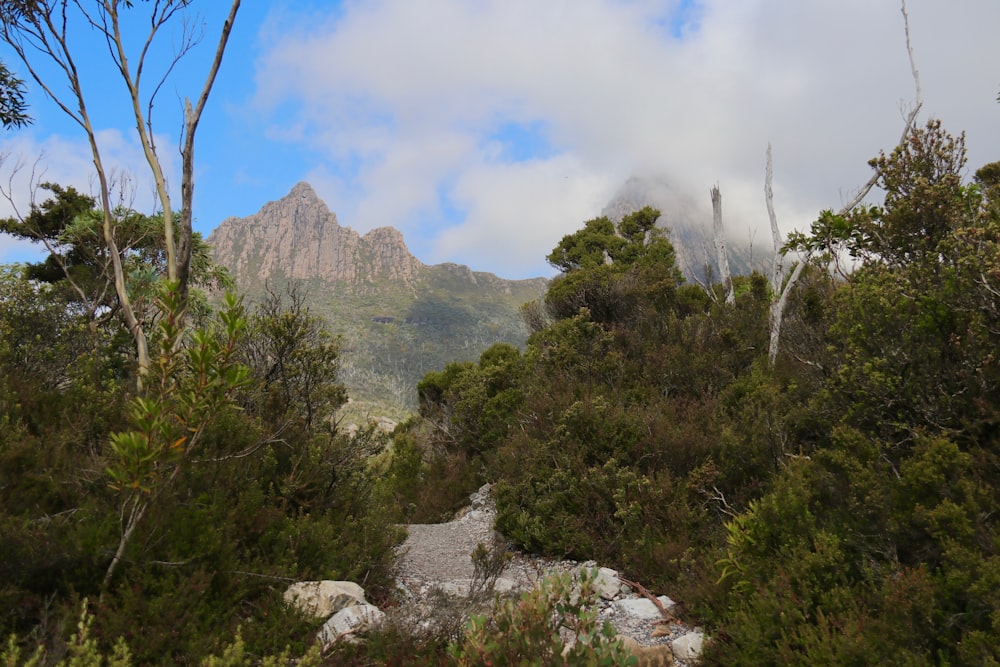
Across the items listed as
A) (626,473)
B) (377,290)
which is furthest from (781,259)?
(377,290)

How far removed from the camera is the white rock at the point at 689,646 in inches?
168

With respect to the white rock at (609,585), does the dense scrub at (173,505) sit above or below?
above

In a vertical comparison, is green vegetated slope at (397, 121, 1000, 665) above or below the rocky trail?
above

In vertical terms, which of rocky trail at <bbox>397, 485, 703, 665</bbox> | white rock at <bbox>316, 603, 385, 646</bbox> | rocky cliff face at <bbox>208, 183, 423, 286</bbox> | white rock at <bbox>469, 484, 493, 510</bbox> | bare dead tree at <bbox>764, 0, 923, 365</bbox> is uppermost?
rocky cliff face at <bbox>208, 183, 423, 286</bbox>

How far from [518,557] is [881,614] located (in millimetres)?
4738

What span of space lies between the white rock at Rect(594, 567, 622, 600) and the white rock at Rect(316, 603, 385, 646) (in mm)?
2582

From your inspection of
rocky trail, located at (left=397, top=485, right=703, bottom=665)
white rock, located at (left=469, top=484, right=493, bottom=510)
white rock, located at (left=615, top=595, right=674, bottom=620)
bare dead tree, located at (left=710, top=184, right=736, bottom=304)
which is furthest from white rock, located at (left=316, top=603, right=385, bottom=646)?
bare dead tree, located at (left=710, top=184, right=736, bottom=304)

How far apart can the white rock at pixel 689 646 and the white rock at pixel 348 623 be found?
2414 millimetres

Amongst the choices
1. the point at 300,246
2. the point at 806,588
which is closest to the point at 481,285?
the point at 300,246

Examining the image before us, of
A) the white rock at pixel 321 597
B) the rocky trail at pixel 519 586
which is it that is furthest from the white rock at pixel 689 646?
the white rock at pixel 321 597

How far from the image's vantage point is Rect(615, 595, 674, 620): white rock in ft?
16.9

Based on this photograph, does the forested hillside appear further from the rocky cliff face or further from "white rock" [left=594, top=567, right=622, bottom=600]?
the rocky cliff face

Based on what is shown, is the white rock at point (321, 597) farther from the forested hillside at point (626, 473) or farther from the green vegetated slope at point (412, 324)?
the green vegetated slope at point (412, 324)

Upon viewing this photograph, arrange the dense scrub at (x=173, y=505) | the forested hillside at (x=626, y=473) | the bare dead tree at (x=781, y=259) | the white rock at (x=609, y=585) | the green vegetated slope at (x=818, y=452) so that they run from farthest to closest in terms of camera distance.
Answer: the bare dead tree at (x=781, y=259) → the white rock at (x=609, y=585) → the green vegetated slope at (x=818, y=452) → the forested hillside at (x=626, y=473) → the dense scrub at (x=173, y=505)
